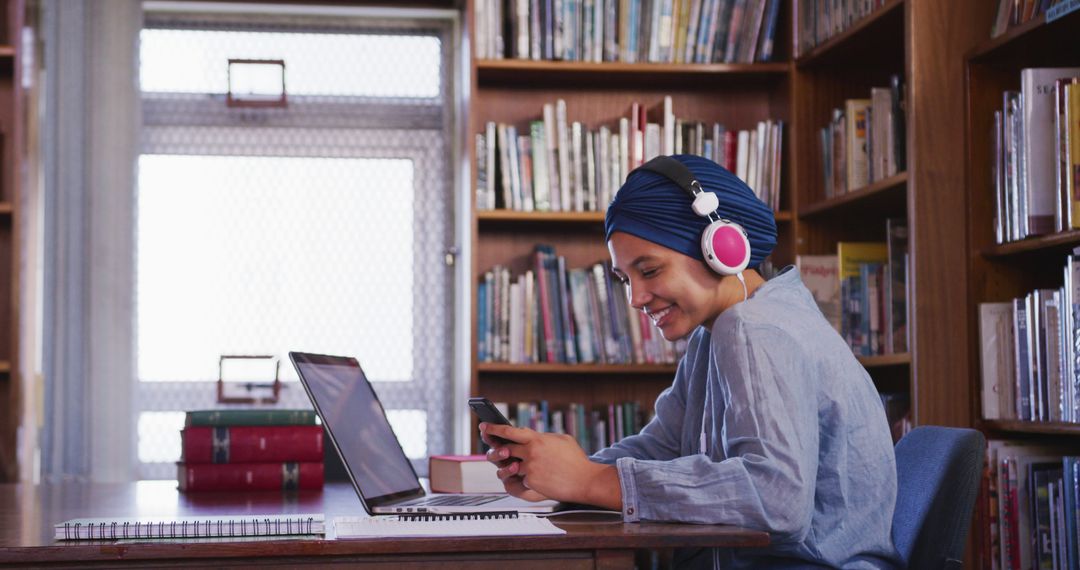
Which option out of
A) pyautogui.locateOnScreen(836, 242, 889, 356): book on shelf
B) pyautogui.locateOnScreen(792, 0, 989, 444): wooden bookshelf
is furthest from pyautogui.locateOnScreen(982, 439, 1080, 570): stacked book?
pyautogui.locateOnScreen(836, 242, 889, 356): book on shelf

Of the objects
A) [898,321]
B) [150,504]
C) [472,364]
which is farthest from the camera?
[472,364]

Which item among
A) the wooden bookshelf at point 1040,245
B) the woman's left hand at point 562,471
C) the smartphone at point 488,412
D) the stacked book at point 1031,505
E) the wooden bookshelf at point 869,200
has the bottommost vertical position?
the stacked book at point 1031,505

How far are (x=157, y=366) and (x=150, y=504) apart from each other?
7.17ft

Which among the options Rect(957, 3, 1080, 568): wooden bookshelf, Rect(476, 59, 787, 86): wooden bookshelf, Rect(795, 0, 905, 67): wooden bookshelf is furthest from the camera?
Rect(476, 59, 787, 86): wooden bookshelf

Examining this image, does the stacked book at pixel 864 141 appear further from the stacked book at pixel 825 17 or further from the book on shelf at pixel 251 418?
the book on shelf at pixel 251 418

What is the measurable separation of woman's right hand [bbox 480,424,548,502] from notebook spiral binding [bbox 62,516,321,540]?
0.90 ft

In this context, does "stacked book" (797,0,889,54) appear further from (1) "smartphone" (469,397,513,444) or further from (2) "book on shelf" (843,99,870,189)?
(1) "smartphone" (469,397,513,444)

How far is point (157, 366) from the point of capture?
12.9ft

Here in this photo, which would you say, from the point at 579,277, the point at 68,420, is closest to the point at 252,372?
the point at 68,420

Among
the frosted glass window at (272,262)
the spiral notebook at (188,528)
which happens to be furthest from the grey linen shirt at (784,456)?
the frosted glass window at (272,262)

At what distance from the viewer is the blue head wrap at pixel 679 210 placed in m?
1.61

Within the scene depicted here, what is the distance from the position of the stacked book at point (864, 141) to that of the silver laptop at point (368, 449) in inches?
59.9

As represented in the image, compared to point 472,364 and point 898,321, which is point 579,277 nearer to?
point 472,364

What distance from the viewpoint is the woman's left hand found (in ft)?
4.75
